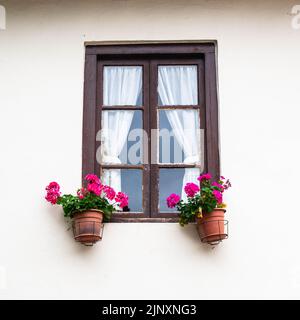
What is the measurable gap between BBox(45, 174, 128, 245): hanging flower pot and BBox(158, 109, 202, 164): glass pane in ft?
2.31

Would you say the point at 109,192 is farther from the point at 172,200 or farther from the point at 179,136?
the point at 179,136

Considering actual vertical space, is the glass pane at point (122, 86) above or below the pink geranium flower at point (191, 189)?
above

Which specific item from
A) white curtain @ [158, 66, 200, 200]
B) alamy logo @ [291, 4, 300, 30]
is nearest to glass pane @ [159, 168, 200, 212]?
white curtain @ [158, 66, 200, 200]

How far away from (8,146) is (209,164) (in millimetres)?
1805

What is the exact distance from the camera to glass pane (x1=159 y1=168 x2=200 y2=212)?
7273mm

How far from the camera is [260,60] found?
746cm

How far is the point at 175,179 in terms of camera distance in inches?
289

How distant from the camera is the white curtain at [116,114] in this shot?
735 cm

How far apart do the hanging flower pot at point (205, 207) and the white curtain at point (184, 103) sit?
395 millimetres

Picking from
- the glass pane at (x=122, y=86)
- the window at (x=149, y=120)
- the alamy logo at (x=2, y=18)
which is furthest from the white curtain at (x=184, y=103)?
the alamy logo at (x=2, y=18)

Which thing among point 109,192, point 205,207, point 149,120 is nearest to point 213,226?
point 205,207

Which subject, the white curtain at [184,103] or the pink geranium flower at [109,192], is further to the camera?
the white curtain at [184,103]

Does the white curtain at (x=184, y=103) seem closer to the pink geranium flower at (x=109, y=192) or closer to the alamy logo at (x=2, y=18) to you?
the pink geranium flower at (x=109, y=192)

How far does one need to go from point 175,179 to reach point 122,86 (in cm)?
105
